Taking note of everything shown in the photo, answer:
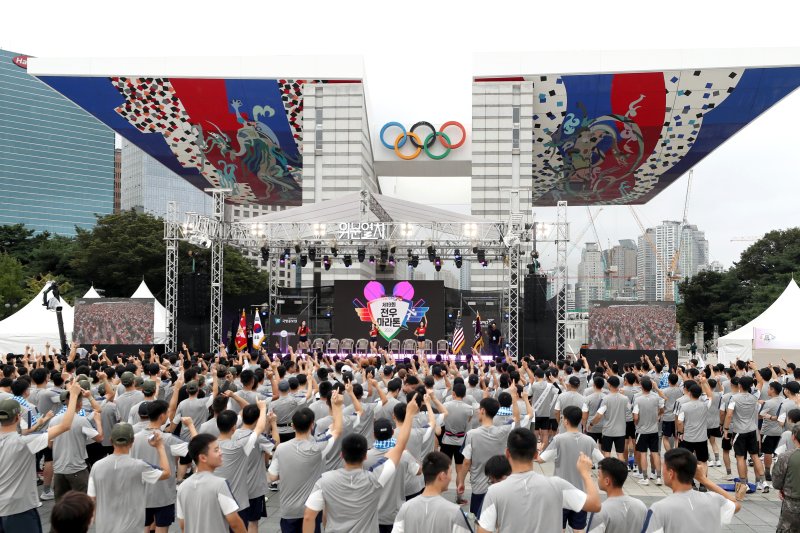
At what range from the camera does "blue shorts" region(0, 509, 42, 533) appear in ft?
17.0

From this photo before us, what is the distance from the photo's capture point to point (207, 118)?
1256 inches

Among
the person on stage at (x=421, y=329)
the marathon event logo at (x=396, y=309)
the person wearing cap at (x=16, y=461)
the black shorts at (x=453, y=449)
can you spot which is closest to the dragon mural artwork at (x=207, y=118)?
the marathon event logo at (x=396, y=309)

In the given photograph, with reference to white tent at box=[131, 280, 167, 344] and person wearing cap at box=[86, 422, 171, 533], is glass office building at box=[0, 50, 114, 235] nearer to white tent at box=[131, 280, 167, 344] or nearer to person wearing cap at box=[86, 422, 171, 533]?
white tent at box=[131, 280, 167, 344]

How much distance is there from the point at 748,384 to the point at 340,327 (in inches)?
689

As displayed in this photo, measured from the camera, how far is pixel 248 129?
32.4 meters

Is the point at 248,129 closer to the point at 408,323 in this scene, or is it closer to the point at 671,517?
the point at 408,323

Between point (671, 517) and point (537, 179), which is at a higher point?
point (537, 179)

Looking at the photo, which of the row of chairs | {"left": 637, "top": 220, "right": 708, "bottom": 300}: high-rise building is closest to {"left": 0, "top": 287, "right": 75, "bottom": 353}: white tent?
the row of chairs

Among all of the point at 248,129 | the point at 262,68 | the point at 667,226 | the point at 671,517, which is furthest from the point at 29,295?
the point at 667,226

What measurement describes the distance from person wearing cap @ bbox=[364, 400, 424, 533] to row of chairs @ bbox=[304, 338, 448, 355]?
18.4 m

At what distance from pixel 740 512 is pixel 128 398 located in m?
7.37

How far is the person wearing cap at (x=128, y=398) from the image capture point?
308 inches

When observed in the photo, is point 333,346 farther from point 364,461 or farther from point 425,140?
point 364,461

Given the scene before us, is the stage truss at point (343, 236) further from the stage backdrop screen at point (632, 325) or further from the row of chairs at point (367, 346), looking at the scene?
the row of chairs at point (367, 346)
